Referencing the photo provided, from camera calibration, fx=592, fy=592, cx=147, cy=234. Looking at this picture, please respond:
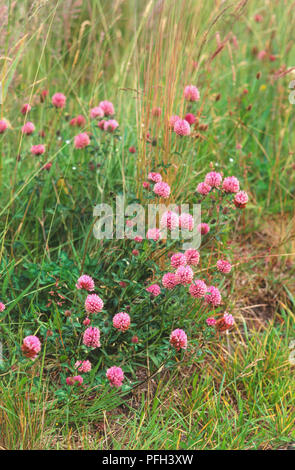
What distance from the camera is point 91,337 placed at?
2145 mm

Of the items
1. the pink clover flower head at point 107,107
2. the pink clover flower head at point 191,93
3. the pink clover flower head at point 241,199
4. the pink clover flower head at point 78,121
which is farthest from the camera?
the pink clover flower head at point 78,121

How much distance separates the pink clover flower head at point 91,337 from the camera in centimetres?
214

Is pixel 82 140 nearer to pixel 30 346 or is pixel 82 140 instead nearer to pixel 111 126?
pixel 111 126

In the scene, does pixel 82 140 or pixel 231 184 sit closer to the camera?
pixel 231 184

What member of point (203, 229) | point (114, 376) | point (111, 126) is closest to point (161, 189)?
point (203, 229)

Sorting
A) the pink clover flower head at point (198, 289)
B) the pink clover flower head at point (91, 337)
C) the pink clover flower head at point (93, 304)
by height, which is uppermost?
the pink clover flower head at point (198, 289)

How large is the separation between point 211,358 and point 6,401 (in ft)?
3.23

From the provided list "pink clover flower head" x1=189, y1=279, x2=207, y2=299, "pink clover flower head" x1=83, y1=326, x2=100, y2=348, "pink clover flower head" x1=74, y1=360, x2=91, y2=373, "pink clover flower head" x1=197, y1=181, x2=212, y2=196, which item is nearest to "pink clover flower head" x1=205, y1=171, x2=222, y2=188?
"pink clover flower head" x1=197, y1=181, x2=212, y2=196

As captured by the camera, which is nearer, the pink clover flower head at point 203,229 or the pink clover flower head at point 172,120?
the pink clover flower head at point 203,229

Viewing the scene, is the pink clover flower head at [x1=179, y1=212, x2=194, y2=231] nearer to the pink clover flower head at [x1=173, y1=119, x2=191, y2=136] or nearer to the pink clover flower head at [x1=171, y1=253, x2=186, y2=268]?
the pink clover flower head at [x1=171, y1=253, x2=186, y2=268]

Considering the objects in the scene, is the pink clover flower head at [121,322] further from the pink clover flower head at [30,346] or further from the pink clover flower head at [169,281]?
the pink clover flower head at [30,346]

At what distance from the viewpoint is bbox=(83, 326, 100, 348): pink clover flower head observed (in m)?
2.14

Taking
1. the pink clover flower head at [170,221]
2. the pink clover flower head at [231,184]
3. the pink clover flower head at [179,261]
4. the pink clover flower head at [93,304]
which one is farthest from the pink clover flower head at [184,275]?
the pink clover flower head at [231,184]
